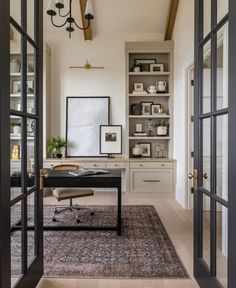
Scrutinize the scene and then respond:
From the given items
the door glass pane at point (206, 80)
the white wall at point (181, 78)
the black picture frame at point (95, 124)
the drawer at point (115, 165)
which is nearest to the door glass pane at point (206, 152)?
the door glass pane at point (206, 80)

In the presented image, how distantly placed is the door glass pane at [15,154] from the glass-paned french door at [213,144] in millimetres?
1234

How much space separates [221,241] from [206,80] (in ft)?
3.77

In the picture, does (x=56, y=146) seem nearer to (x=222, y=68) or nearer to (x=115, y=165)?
(x=115, y=165)

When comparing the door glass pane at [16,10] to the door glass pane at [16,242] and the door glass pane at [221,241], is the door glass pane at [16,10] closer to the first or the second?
the door glass pane at [16,242]

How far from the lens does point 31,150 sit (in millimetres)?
1987

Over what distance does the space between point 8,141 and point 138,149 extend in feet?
14.0

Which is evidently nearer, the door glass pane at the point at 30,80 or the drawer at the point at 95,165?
the door glass pane at the point at 30,80

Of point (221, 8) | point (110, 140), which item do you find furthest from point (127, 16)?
point (221, 8)

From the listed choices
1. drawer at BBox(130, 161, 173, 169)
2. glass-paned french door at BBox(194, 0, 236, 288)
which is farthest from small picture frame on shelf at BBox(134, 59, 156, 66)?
glass-paned french door at BBox(194, 0, 236, 288)

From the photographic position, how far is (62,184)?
3.29m

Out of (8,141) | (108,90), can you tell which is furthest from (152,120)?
(8,141)

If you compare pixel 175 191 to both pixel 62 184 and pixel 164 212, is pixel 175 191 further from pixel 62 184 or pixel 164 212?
pixel 62 184

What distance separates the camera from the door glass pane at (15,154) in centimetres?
159

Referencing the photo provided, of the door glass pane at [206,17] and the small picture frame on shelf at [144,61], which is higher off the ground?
the small picture frame on shelf at [144,61]
